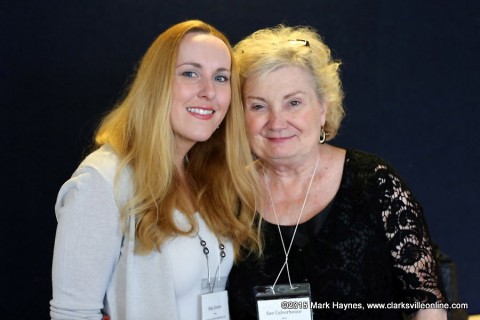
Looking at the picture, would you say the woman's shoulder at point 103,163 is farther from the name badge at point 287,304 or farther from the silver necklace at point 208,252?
the name badge at point 287,304

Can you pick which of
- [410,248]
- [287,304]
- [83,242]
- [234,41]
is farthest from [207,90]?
[234,41]

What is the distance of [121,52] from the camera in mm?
2791

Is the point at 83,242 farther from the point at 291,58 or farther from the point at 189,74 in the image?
the point at 291,58

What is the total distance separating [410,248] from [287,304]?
48cm

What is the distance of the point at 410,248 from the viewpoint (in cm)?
204

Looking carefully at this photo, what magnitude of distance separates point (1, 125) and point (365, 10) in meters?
2.07

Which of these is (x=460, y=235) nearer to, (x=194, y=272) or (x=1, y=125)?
(x=194, y=272)

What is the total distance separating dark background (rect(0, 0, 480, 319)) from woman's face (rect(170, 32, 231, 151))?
2.77ft

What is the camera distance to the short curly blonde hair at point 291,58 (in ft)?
7.23

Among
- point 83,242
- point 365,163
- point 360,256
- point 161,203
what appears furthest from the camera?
point 365,163

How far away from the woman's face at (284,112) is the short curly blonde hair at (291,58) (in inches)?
1.1

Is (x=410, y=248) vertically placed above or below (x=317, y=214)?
below

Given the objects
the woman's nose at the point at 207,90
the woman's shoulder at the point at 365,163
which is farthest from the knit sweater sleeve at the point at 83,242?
the woman's shoulder at the point at 365,163

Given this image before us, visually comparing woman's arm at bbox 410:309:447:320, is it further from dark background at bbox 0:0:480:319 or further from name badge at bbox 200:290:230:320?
dark background at bbox 0:0:480:319
